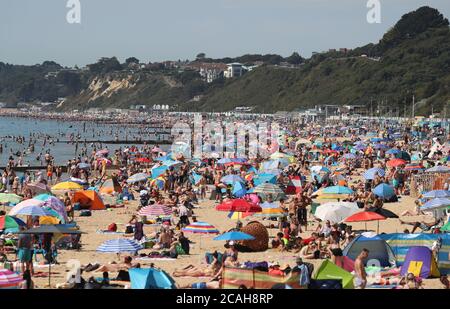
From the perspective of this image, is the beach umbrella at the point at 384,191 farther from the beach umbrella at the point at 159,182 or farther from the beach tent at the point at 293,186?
the beach umbrella at the point at 159,182

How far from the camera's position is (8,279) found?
36.4 feet

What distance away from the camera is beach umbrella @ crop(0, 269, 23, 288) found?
1099 centimetres

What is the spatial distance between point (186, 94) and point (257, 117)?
225ft

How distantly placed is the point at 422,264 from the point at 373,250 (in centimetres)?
92

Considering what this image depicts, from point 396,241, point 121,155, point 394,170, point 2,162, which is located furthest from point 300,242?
point 2,162

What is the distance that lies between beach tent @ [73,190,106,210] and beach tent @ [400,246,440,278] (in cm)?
1099

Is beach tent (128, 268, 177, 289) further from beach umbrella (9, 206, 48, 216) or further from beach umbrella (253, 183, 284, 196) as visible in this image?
beach umbrella (253, 183, 284, 196)

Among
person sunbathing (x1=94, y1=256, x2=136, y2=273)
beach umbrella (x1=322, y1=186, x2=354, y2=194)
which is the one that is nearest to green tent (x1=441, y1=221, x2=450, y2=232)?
beach umbrella (x1=322, y1=186, x2=354, y2=194)

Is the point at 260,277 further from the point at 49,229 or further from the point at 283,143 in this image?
the point at 283,143

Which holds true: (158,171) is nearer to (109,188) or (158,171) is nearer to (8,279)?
(109,188)

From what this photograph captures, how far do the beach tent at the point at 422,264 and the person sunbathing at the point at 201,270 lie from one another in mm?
2822

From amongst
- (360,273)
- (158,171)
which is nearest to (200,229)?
(360,273)

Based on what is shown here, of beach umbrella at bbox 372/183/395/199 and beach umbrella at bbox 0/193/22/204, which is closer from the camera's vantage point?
beach umbrella at bbox 0/193/22/204

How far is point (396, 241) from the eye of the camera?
1380cm
